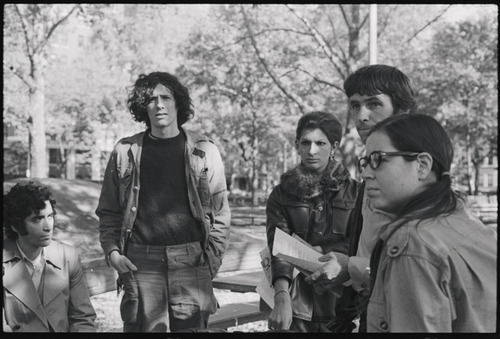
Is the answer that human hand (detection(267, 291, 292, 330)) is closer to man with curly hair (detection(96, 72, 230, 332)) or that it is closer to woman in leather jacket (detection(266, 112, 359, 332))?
woman in leather jacket (detection(266, 112, 359, 332))

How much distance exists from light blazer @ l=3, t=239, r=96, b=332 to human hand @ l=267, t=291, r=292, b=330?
0.89 m

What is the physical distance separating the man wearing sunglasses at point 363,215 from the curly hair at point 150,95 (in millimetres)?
1382

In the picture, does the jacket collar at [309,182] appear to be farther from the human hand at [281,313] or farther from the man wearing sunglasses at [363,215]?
the man wearing sunglasses at [363,215]

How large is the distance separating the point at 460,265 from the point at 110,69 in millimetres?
30877

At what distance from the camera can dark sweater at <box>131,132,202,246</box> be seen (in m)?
3.72

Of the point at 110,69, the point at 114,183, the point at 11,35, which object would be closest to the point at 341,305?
the point at 114,183

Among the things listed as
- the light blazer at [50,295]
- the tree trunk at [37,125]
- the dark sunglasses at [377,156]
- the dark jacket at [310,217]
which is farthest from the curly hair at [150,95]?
the tree trunk at [37,125]

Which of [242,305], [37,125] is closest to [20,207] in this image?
[242,305]

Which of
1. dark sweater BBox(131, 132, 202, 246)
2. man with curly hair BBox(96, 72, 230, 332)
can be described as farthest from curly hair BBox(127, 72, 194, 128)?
dark sweater BBox(131, 132, 202, 246)

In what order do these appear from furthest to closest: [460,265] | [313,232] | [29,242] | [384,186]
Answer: [313,232], [29,242], [384,186], [460,265]

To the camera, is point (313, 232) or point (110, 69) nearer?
point (313, 232)

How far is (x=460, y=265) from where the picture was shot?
71.8 inches

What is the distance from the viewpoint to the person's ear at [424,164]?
1.99 metres

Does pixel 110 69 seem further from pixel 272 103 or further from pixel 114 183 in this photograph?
pixel 114 183
